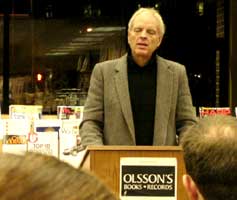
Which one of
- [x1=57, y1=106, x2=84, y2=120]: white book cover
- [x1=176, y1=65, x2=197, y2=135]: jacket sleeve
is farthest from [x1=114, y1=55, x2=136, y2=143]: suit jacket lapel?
[x1=57, y1=106, x2=84, y2=120]: white book cover

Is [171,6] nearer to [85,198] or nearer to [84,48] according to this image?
[84,48]

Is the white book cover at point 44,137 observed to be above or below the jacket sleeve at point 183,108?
below

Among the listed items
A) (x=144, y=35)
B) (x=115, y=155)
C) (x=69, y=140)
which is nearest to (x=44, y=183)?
(x=115, y=155)

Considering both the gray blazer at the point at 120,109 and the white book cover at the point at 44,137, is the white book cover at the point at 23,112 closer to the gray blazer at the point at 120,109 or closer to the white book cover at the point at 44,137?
the white book cover at the point at 44,137

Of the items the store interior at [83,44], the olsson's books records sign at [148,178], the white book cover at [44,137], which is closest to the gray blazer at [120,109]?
the olsson's books records sign at [148,178]

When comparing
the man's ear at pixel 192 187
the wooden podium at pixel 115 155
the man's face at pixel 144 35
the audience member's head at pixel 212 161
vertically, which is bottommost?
the wooden podium at pixel 115 155

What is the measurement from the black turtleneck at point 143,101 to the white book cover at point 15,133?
4.76 ft

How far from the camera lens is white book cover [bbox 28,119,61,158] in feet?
15.6

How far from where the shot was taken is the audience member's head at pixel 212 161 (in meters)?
1.67

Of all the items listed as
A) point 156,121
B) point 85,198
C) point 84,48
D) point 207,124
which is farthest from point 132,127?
point 84,48

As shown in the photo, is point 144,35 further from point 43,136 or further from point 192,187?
point 192,187

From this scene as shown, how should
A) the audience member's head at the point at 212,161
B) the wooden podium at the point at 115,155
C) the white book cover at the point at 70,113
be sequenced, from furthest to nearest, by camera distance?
the white book cover at the point at 70,113
the wooden podium at the point at 115,155
the audience member's head at the point at 212,161

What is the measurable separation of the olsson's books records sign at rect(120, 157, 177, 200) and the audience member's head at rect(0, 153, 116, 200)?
2.31m

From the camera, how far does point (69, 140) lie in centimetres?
495
